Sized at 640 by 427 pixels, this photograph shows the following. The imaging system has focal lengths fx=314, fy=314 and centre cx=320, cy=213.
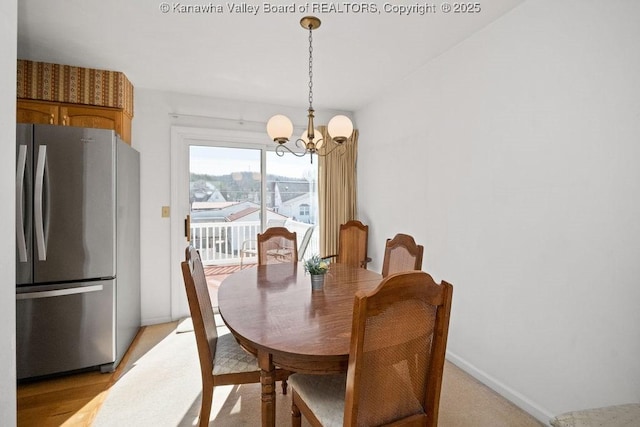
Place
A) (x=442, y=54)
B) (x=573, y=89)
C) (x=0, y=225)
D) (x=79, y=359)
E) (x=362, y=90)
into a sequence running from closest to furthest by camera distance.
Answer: (x=0, y=225) → (x=573, y=89) → (x=79, y=359) → (x=442, y=54) → (x=362, y=90)

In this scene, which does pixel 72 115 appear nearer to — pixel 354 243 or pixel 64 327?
pixel 64 327

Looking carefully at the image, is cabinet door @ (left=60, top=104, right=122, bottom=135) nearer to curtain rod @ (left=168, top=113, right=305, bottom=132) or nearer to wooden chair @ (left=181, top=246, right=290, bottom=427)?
curtain rod @ (left=168, top=113, right=305, bottom=132)

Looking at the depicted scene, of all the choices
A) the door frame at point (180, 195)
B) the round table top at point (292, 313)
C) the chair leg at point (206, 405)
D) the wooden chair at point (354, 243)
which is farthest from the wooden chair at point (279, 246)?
the chair leg at point (206, 405)

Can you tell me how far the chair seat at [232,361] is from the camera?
1.64 metres

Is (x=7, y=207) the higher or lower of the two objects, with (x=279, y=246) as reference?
higher

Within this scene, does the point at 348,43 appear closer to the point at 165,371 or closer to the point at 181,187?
the point at 181,187

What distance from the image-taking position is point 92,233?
251 cm

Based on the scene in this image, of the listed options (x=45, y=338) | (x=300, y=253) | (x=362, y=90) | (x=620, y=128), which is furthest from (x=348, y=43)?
(x=45, y=338)

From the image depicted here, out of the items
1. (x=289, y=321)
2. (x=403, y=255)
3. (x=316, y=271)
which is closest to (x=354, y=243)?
(x=403, y=255)

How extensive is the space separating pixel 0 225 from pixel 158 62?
8.25 feet

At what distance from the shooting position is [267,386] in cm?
139

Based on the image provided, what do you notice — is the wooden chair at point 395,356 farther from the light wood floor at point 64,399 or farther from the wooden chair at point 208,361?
the light wood floor at point 64,399

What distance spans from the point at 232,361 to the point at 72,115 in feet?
9.17

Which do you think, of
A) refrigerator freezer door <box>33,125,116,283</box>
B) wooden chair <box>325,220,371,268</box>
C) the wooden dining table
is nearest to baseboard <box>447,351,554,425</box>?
the wooden dining table
